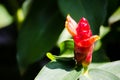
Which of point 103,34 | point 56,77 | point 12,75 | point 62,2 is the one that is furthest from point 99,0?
point 12,75

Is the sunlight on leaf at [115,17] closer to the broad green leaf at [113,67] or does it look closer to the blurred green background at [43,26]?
the blurred green background at [43,26]

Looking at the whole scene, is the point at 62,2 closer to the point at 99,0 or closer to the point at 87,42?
the point at 99,0

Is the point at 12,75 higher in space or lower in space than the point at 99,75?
lower

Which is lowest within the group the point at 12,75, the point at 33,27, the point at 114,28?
the point at 12,75

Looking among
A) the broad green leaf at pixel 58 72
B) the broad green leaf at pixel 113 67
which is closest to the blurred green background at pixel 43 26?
the broad green leaf at pixel 113 67

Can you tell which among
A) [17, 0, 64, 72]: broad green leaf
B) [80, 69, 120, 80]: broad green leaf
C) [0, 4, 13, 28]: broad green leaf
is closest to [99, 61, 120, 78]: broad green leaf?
[80, 69, 120, 80]: broad green leaf

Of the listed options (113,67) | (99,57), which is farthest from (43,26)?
(113,67)
